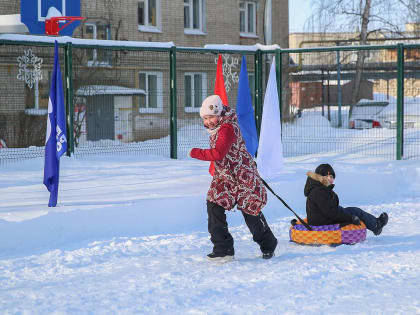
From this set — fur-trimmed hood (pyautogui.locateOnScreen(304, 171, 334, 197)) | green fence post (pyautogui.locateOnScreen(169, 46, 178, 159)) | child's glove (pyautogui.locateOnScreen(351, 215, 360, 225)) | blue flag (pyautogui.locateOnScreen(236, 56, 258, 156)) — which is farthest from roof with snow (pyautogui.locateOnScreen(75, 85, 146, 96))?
child's glove (pyautogui.locateOnScreen(351, 215, 360, 225))

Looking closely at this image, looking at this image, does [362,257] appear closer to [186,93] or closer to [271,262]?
[271,262]

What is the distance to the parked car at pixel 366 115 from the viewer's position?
727 inches

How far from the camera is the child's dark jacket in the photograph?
8266 millimetres

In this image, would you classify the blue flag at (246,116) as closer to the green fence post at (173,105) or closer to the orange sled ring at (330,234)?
the green fence post at (173,105)

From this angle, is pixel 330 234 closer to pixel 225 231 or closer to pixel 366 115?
pixel 225 231

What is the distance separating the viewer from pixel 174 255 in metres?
8.00

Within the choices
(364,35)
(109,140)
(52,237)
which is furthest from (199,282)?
(364,35)

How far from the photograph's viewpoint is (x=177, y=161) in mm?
15109

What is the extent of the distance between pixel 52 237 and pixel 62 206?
3.02 ft

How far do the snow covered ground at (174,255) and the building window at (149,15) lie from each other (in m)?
15.8

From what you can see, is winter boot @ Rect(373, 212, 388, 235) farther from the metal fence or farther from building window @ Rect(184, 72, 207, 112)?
building window @ Rect(184, 72, 207, 112)

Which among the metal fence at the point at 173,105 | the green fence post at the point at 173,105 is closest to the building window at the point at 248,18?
the metal fence at the point at 173,105

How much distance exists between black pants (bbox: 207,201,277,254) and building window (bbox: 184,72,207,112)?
792 cm

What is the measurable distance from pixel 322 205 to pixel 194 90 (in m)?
9.48
